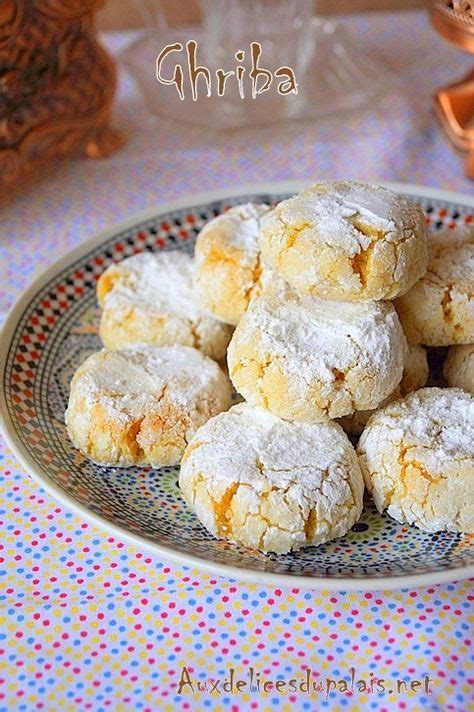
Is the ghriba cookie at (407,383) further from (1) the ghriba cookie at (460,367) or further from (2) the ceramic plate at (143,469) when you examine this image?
(2) the ceramic plate at (143,469)

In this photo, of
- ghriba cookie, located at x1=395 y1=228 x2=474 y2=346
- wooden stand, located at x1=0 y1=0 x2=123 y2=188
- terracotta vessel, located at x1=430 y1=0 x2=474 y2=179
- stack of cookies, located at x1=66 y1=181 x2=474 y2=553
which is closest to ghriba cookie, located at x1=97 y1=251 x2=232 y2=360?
stack of cookies, located at x1=66 y1=181 x2=474 y2=553

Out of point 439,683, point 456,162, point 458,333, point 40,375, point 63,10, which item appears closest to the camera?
point 439,683

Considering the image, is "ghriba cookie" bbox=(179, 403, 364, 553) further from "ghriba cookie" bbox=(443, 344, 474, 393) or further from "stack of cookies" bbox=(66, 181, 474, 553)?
"ghriba cookie" bbox=(443, 344, 474, 393)

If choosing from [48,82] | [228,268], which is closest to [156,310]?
[228,268]

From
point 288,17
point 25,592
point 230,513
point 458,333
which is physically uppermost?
point 288,17

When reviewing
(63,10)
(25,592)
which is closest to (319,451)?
(25,592)

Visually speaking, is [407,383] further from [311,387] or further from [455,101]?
[455,101]

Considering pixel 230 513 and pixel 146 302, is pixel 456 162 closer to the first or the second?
pixel 146 302
